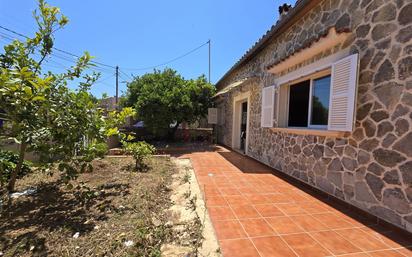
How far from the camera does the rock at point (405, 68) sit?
10.2ft

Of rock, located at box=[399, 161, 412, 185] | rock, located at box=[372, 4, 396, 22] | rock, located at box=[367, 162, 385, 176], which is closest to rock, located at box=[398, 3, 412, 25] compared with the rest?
rock, located at box=[372, 4, 396, 22]

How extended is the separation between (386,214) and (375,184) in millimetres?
479

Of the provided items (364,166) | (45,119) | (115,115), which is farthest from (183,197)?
(364,166)

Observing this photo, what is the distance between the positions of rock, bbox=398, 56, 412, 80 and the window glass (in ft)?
5.80

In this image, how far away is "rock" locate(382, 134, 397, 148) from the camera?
333 centimetres

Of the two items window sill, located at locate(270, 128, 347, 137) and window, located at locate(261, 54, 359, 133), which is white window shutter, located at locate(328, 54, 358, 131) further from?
window sill, located at locate(270, 128, 347, 137)

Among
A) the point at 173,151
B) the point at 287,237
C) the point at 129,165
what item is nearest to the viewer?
the point at 287,237

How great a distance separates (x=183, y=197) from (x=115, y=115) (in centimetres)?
267

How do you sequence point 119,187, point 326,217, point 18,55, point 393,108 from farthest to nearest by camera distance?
point 119,187, point 18,55, point 326,217, point 393,108

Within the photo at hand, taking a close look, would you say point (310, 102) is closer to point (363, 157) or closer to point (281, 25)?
point (363, 157)

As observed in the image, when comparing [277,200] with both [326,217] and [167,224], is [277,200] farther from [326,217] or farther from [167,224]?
[167,224]

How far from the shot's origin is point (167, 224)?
11.2 feet

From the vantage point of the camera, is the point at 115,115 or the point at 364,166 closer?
the point at 364,166

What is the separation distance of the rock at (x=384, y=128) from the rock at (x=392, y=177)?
0.63 meters
